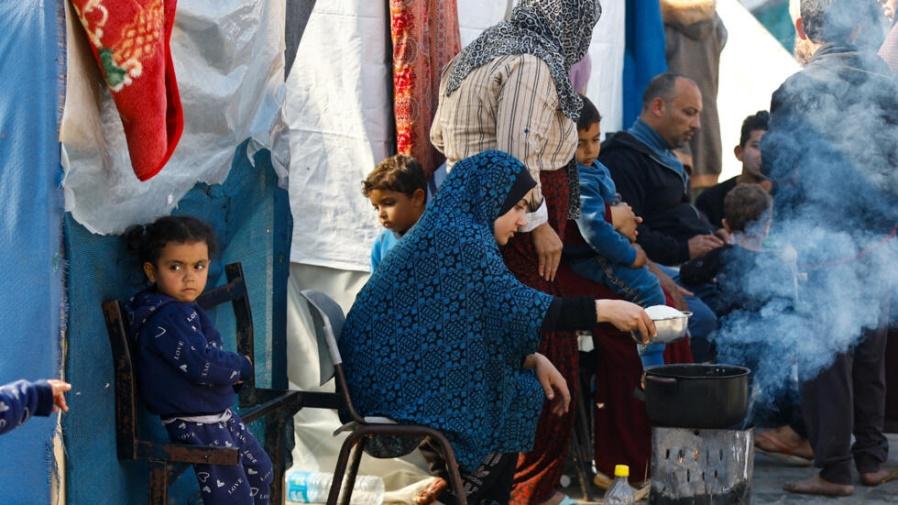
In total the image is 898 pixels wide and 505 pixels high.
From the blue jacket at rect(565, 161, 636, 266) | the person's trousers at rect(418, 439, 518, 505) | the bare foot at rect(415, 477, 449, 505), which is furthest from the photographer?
the blue jacket at rect(565, 161, 636, 266)

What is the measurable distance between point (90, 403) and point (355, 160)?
2424 mm

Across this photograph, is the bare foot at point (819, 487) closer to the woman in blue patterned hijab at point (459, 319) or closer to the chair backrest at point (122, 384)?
the woman in blue patterned hijab at point (459, 319)

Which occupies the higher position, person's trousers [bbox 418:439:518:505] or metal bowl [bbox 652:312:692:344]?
metal bowl [bbox 652:312:692:344]

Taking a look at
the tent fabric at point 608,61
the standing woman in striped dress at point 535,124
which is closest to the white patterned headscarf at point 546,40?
the standing woman in striped dress at point 535,124

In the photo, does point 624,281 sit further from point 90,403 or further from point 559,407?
point 90,403

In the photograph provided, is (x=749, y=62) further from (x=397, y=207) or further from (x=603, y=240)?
(x=397, y=207)

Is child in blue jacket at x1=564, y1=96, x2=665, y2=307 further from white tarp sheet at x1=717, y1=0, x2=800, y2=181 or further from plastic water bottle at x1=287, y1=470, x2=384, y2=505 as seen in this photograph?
white tarp sheet at x1=717, y1=0, x2=800, y2=181

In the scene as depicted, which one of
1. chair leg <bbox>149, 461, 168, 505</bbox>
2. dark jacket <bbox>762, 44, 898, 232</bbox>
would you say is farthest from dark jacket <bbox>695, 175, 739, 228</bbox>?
chair leg <bbox>149, 461, 168, 505</bbox>

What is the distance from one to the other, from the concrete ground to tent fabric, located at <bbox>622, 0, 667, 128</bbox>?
7.39 feet

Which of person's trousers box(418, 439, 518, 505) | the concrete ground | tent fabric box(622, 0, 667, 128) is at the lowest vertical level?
the concrete ground

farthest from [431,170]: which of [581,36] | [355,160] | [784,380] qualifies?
[784,380]

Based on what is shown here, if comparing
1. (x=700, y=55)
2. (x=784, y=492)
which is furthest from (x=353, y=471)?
(x=700, y=55)

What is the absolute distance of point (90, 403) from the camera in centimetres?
341

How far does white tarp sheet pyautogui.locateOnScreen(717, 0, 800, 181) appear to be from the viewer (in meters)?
9.42
